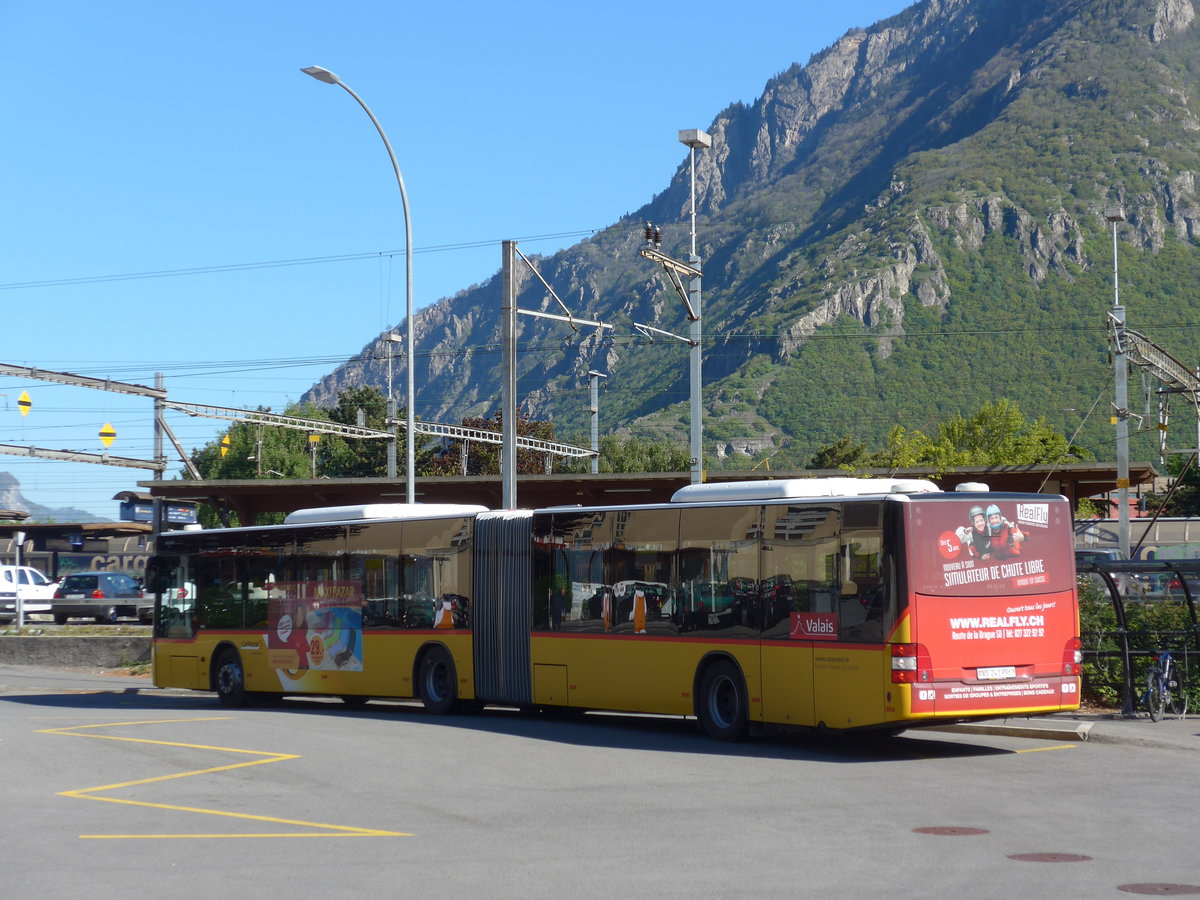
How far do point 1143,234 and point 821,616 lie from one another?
122506 mm

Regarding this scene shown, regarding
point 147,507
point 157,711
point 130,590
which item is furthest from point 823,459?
point 157,711

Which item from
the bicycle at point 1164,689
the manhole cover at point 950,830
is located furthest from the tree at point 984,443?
the manhole cover at point 950,830

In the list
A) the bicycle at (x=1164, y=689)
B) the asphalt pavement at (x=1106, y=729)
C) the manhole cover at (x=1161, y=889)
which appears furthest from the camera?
the bicycle at (x=1164, y=689)

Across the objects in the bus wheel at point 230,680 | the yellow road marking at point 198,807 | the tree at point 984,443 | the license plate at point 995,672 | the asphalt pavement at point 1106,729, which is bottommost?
the yellow road marking at point 198,807

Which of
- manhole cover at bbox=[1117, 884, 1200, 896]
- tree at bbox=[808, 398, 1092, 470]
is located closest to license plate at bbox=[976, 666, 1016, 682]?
manhole cover at bbox=[1117, 884, 1200, 896]

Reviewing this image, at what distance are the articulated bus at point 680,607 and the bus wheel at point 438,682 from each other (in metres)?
0.04

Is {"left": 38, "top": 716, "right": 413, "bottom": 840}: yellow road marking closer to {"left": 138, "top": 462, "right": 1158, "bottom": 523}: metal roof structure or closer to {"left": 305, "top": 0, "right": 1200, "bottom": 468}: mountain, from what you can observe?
{"left": 138, "top": 462, "right": 1158, "bottom": 523}: metal roof structure

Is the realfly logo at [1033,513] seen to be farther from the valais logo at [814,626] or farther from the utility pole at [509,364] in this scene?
the utility pole at [509,364]

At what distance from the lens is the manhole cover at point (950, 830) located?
412 inches

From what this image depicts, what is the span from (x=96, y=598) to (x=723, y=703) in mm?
34760

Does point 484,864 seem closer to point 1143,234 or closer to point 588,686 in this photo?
point 588,686

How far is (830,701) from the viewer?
1547cm

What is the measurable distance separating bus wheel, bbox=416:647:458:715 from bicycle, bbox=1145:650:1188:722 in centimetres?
921

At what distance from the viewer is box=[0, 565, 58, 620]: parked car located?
160ft
